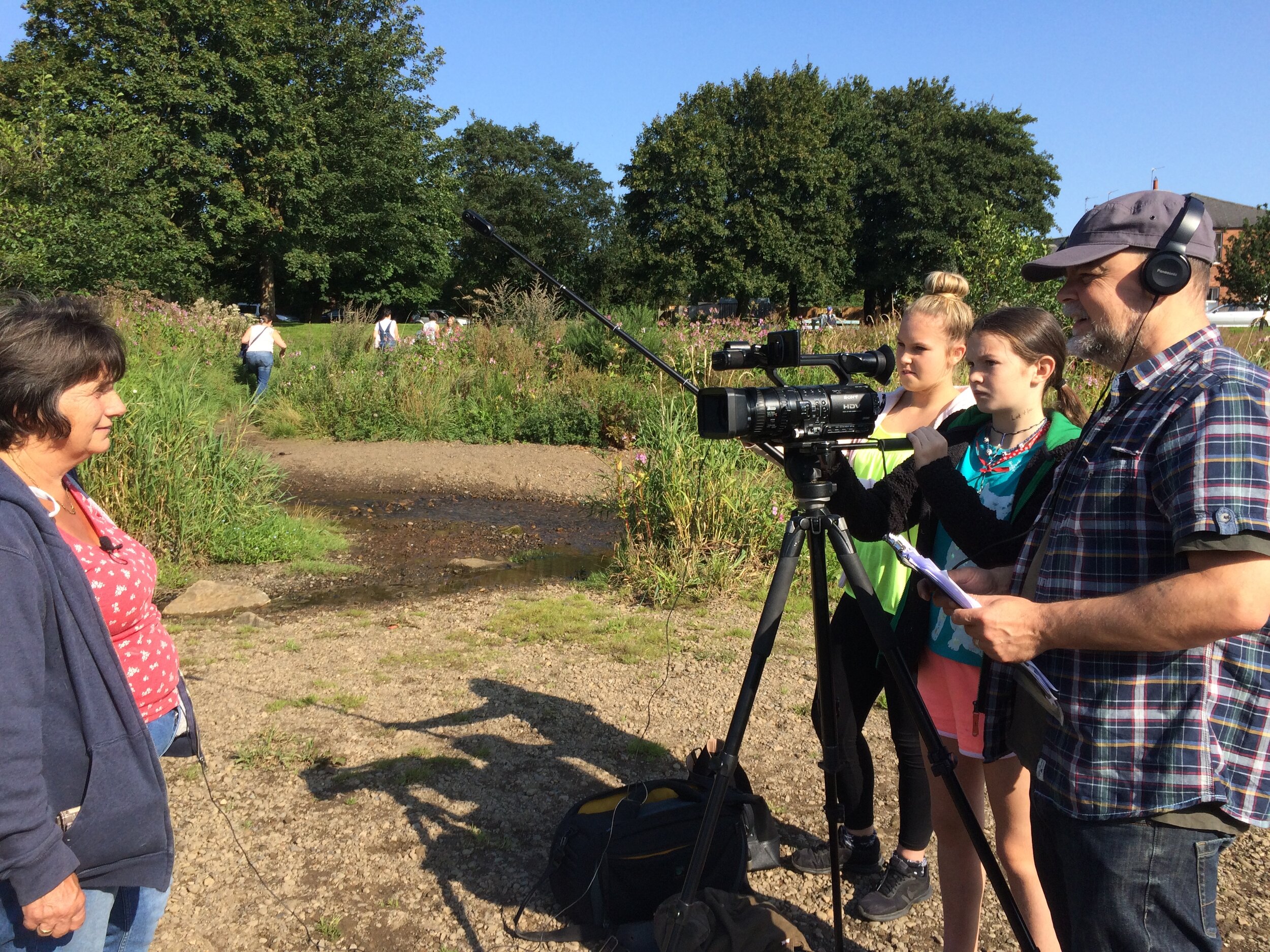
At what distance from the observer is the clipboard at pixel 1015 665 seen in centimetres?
159

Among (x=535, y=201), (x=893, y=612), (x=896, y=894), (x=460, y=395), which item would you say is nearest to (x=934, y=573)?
(x=893, y=612)

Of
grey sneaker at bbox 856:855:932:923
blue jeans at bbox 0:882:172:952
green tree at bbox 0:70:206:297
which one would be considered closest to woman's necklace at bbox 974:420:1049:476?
grey sneaker at bbox 856:855:932:923

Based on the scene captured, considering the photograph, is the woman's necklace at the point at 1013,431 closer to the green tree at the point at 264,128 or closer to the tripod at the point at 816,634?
the tripod at the point at 816,634

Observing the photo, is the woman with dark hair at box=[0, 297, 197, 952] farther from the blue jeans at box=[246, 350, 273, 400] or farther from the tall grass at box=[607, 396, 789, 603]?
the blue jeans at box=[246, 350, 273, 400]

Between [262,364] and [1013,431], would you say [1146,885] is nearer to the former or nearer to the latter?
[1013,431]

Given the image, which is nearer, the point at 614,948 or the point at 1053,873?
the point at 1053,873

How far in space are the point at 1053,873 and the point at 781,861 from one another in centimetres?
155

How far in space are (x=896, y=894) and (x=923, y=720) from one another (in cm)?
128

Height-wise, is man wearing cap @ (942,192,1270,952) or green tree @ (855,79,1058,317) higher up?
green tree @ (855,79,1058,317)

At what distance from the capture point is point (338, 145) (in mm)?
34406

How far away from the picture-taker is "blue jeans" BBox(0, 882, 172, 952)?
1.66 m

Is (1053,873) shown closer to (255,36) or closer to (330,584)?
(330,584)

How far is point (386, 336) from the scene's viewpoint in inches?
576

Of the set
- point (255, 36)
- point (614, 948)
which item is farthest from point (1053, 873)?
point (255, 36)
